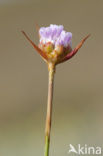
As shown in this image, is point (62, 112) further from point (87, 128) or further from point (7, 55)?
point (7, 55)

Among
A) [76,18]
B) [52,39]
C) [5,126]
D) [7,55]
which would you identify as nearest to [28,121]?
[5,126]

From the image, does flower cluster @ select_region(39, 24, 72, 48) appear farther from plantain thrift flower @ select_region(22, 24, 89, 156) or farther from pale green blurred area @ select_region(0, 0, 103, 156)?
pale green blurred area @ select_region(0, 0, 103, 156)

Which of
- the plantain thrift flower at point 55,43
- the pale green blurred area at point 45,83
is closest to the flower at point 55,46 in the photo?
the plantain thrift flower at point 55,43

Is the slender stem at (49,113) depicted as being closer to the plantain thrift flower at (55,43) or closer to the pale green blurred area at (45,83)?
the plantain thrift flower at (55,43)

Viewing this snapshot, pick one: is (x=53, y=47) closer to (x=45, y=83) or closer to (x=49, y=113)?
(x=49, y=113)

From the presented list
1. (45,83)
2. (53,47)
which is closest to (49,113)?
(53,47)

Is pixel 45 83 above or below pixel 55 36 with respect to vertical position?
above
